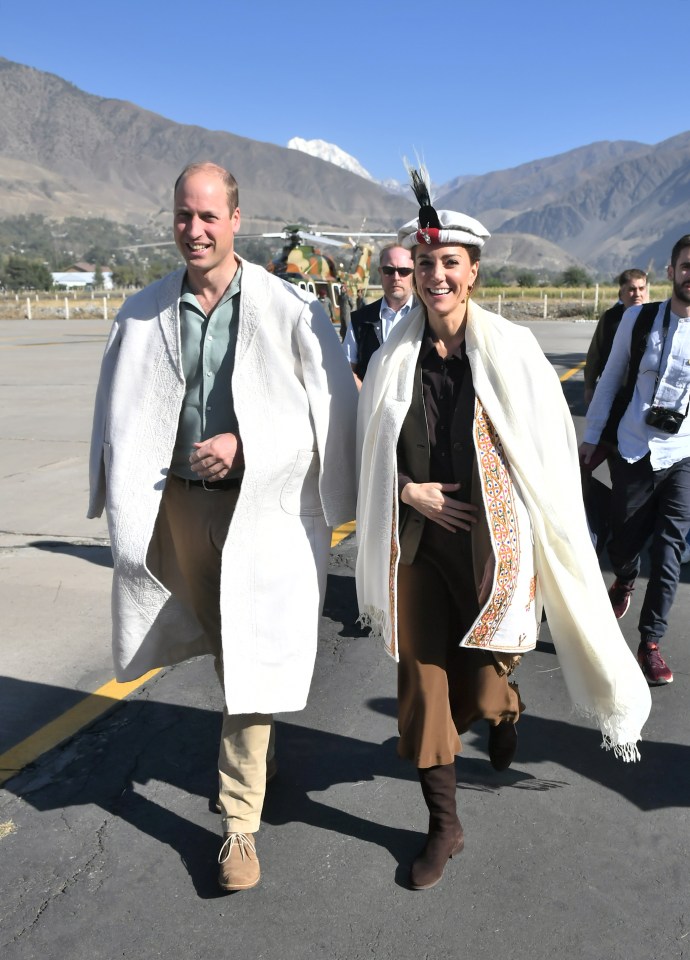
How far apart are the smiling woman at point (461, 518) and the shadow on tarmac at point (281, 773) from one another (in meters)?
0.47

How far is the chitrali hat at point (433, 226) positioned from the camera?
2818 mm

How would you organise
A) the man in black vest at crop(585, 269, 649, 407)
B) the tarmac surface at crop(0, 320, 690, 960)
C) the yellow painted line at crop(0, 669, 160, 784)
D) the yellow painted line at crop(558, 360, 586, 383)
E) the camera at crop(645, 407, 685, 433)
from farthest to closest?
the yellow painted line at crop(558, 360, 586, 383) → the man in black vest at crop(585, 269, 649, 407) → the camera at crop(645, 407, 685, 433) → the yellow painted line at crop(0, 669, 160, 784) → the tarmac surface at crop(0, 320, 690, 960)

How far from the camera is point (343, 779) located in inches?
138

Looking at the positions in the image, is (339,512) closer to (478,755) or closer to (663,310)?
(478,755)

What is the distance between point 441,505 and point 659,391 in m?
1.91

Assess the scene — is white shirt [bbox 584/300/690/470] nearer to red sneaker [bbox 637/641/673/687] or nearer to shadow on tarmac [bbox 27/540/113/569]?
red sneaker [bbox 637/641/673/687]

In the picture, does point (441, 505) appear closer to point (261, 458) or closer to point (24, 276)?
point (261, 458)

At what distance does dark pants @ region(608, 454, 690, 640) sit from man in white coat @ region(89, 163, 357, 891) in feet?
6.10

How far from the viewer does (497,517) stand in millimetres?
2820

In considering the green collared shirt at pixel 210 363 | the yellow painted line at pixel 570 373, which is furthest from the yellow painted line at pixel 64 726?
the yellow painted line at pixel 570 373

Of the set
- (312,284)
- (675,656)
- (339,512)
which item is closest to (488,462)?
(339,512)

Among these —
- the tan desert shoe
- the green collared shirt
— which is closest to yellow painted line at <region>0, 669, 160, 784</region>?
the tan desert shoe

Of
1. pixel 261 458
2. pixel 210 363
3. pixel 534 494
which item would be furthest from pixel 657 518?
pixel 210 363

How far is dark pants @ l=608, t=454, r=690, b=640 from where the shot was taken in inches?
170
